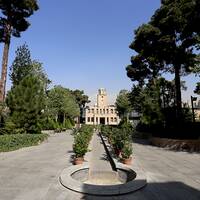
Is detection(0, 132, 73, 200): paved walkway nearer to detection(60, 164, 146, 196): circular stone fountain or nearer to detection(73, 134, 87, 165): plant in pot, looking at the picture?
detection(60, 164, 146, 196): circular stone fountain

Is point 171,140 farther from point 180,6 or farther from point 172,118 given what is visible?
point 180,6

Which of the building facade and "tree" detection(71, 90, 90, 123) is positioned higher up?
"tree" detection(71, 90, 90, 123)

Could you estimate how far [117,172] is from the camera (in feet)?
36.3

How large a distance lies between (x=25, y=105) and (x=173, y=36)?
44.9 ft

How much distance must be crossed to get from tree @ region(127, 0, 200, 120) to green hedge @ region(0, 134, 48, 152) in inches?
483

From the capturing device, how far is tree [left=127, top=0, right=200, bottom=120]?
61.3 feet

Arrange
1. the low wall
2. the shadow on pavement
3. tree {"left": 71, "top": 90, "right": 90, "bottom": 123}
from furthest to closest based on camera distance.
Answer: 1. tree {"left": 71, "top": 90, "right": 90, "bottom": 123}
2. the low wall
3. the shadow on pavement

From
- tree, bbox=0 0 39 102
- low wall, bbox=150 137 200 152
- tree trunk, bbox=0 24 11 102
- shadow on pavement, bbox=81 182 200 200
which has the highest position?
tree, bbox=0 0 39 102

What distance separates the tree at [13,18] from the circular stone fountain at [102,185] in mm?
14492

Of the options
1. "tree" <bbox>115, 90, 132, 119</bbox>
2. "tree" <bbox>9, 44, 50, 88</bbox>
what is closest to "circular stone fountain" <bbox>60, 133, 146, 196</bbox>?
"tree" <bbox>9, 44, 50, 88</bbox>

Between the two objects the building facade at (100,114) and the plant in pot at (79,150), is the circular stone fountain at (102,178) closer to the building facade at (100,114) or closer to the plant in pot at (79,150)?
the plant in pot at (79,150)

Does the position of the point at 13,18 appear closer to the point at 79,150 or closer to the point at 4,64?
the point at 4,64

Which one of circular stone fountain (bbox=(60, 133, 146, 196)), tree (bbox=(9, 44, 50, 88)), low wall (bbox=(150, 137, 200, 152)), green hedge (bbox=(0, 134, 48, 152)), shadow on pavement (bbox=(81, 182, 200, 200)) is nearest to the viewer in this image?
shadow on pavement (bbox=(81, 182, 200, 200))

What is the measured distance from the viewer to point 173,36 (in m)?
21.8
